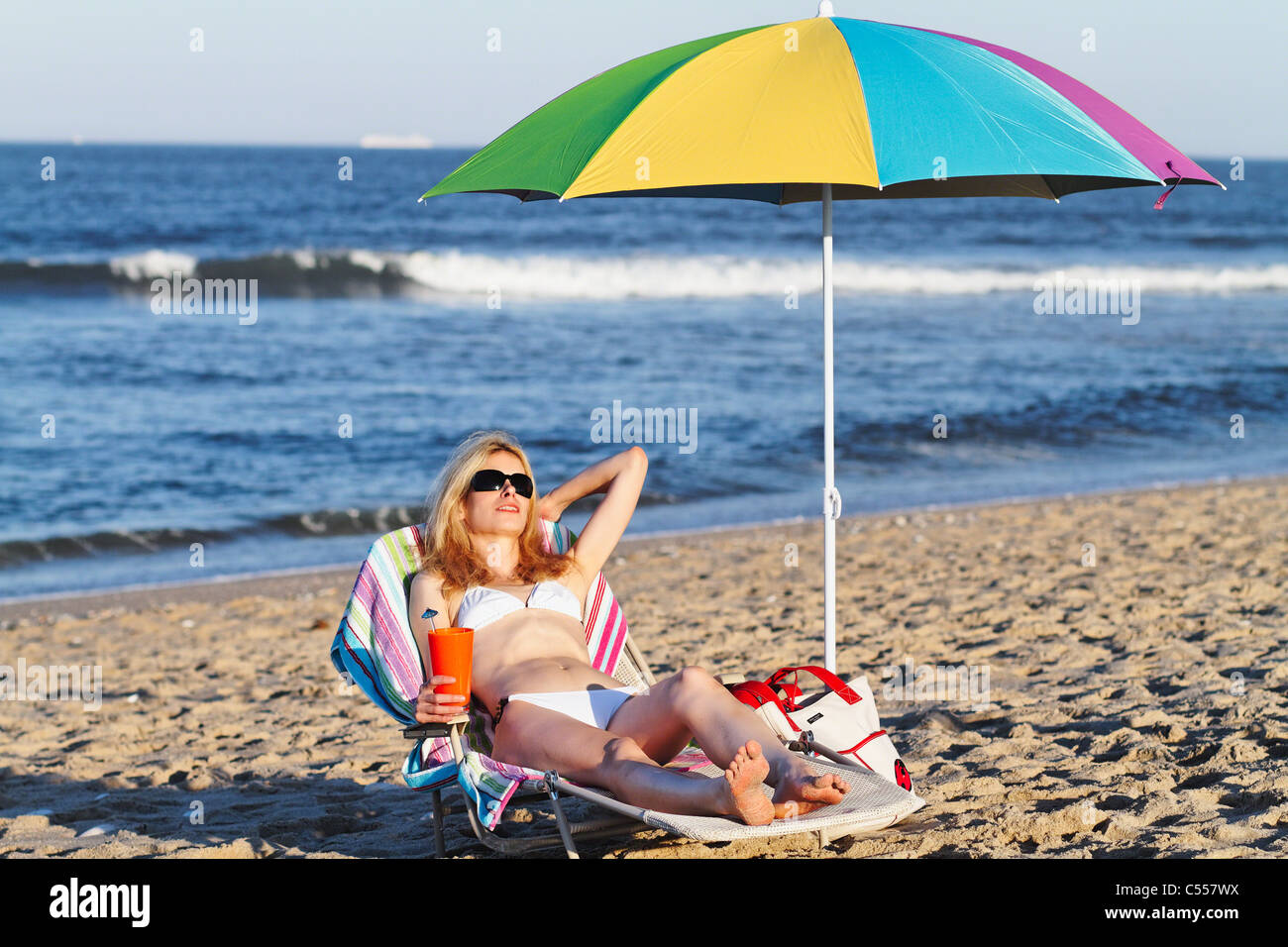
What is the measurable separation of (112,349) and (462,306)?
701cm

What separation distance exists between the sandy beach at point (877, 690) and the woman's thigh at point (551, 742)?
14.8 inches

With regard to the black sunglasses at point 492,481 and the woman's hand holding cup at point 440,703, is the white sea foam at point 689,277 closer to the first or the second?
the black sunglasses at point 492,481

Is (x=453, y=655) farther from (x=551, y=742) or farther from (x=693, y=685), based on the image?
(x=693, y=685)

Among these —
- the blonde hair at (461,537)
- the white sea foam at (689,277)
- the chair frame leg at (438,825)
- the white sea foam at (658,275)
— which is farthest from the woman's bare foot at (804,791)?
the white sea foam at (689,277)

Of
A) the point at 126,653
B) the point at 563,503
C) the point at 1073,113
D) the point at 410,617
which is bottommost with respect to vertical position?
the point at 126,653

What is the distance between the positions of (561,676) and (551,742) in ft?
1.04

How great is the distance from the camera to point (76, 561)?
8.42 metres

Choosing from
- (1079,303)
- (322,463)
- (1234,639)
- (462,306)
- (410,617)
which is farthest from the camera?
(1079,303)

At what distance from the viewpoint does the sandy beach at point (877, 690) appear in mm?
3586

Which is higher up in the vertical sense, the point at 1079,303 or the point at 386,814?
the point at 1079,303

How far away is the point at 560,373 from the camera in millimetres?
14539
